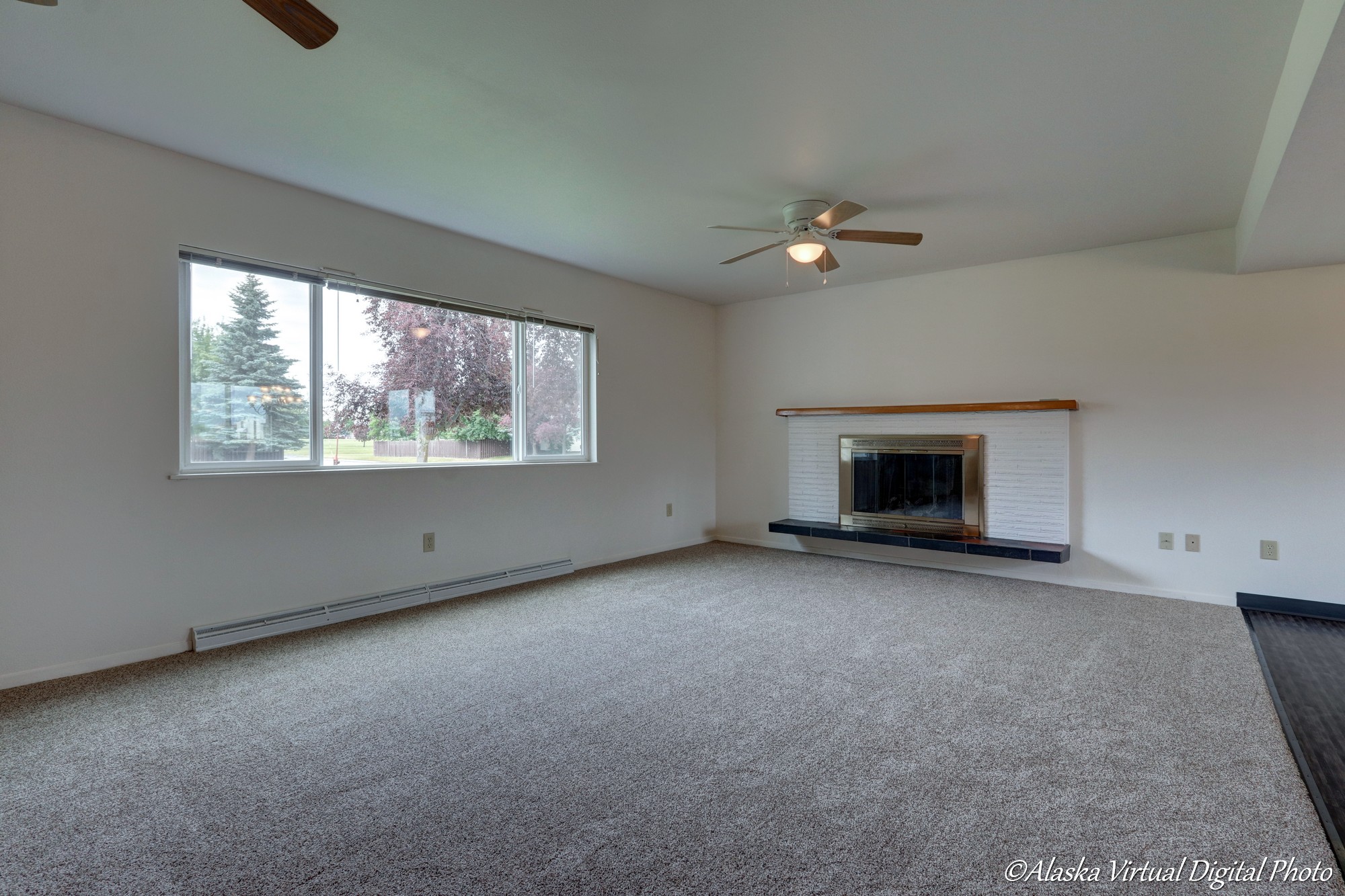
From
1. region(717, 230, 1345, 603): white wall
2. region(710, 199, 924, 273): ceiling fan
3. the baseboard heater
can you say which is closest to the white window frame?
the baseboard heater

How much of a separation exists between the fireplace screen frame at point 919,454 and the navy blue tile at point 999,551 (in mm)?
240

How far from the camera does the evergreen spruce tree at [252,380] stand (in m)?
3.21

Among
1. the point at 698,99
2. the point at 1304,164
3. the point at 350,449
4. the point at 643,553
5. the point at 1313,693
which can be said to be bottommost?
the point at 1313,693

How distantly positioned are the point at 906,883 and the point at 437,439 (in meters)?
3.55

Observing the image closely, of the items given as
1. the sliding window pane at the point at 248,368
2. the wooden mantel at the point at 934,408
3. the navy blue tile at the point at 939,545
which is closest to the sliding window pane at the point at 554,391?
the sliding window pane at the point at 248,368

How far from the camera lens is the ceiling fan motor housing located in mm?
3461

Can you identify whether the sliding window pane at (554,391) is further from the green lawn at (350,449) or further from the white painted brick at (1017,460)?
the white painted brick at (1017,460)

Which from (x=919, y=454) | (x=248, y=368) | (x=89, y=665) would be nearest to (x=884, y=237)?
(x=919, y=454)

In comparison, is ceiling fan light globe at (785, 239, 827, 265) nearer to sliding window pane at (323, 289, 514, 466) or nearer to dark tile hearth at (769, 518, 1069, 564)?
sliding window pane at (323, 289, 514, 466)

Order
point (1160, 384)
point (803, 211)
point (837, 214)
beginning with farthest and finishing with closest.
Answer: point (1160, 384) → point (803, 211) → point (837, 214)

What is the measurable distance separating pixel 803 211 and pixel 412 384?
2.60 metres

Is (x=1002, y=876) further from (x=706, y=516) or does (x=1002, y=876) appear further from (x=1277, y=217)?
(x=706, y=516)

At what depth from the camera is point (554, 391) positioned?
192 inches

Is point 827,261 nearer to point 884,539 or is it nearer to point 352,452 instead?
point 884,539
